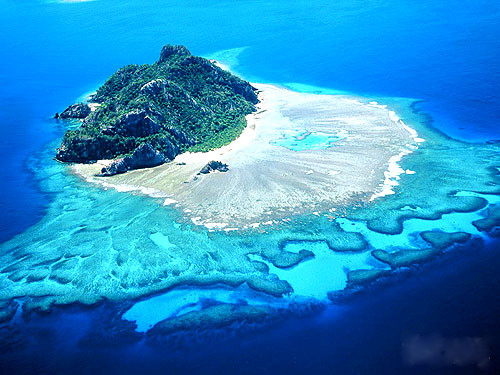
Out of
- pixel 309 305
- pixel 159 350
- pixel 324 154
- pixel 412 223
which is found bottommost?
pixel 159 350

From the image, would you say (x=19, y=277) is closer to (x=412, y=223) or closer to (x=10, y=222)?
(x=10, y=222)

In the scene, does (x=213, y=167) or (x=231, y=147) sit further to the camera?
(x=231, y=147)

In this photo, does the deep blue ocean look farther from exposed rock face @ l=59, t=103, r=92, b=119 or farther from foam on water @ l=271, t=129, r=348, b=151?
foam on water @ l=271, t=129, r=348, b=151

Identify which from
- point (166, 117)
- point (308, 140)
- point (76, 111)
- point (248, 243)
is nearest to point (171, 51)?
point (166, 117)

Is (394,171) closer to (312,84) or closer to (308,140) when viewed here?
(308,140)

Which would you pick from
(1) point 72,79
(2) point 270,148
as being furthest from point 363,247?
(1) point 72,79

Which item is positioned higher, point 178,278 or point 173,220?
point 173,220

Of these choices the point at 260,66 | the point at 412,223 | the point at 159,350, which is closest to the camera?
the point at 159,350

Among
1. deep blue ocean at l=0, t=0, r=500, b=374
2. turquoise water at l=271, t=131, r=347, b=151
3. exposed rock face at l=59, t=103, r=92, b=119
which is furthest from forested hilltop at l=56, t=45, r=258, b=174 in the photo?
exposed rock face at l=59, t=103, r=92, b=119
